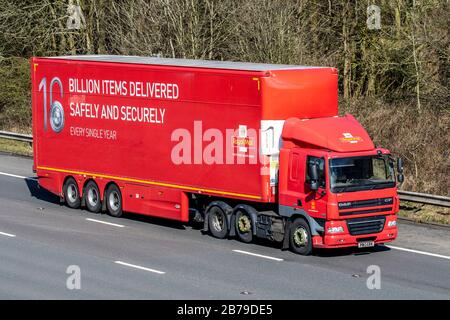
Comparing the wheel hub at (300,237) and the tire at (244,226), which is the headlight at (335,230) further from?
the tire at (244,226)

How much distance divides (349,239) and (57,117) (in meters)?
9.46

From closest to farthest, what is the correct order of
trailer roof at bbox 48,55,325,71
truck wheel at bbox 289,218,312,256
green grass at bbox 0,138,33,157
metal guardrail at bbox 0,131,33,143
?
truck wheel at bbox 289,218,312,256
trailer roof at bbox 48,55,325,71
metal guardrail at bbox 0,131,33,143
green grass at bbox 0,138,33,157

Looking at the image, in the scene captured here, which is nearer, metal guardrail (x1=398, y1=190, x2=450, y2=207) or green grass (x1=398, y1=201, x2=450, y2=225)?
metal guardrail (x1=398, y1=190, x2=450, y2=207)

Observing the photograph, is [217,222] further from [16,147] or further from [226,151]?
[16,147]

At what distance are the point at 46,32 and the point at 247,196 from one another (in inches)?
928

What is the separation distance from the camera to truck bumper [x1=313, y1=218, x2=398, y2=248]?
2114 centimetres

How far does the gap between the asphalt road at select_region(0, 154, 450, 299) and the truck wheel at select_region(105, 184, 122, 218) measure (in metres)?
0.24

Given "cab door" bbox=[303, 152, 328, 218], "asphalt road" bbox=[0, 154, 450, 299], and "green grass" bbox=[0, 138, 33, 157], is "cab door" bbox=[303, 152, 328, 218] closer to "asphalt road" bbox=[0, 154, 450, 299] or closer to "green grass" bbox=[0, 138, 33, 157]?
"asphalt road" bbox=[0, 154, 450, 299]

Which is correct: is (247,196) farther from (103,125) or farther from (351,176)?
(103,125)

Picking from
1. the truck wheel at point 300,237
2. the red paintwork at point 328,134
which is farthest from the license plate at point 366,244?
the red paintwork at point 328,134

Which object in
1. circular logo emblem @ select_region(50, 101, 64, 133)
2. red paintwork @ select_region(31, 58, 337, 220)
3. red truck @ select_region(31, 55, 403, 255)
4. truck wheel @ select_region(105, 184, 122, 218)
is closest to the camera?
red truck @ select_region(31, 55, 403, 255)

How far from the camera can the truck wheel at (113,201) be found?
2592cm

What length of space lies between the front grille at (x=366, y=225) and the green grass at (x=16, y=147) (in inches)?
682

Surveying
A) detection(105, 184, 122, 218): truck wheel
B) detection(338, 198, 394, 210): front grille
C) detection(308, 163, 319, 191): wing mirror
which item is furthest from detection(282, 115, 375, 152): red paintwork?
detection(105, 184, 122, 218): truck wheel
